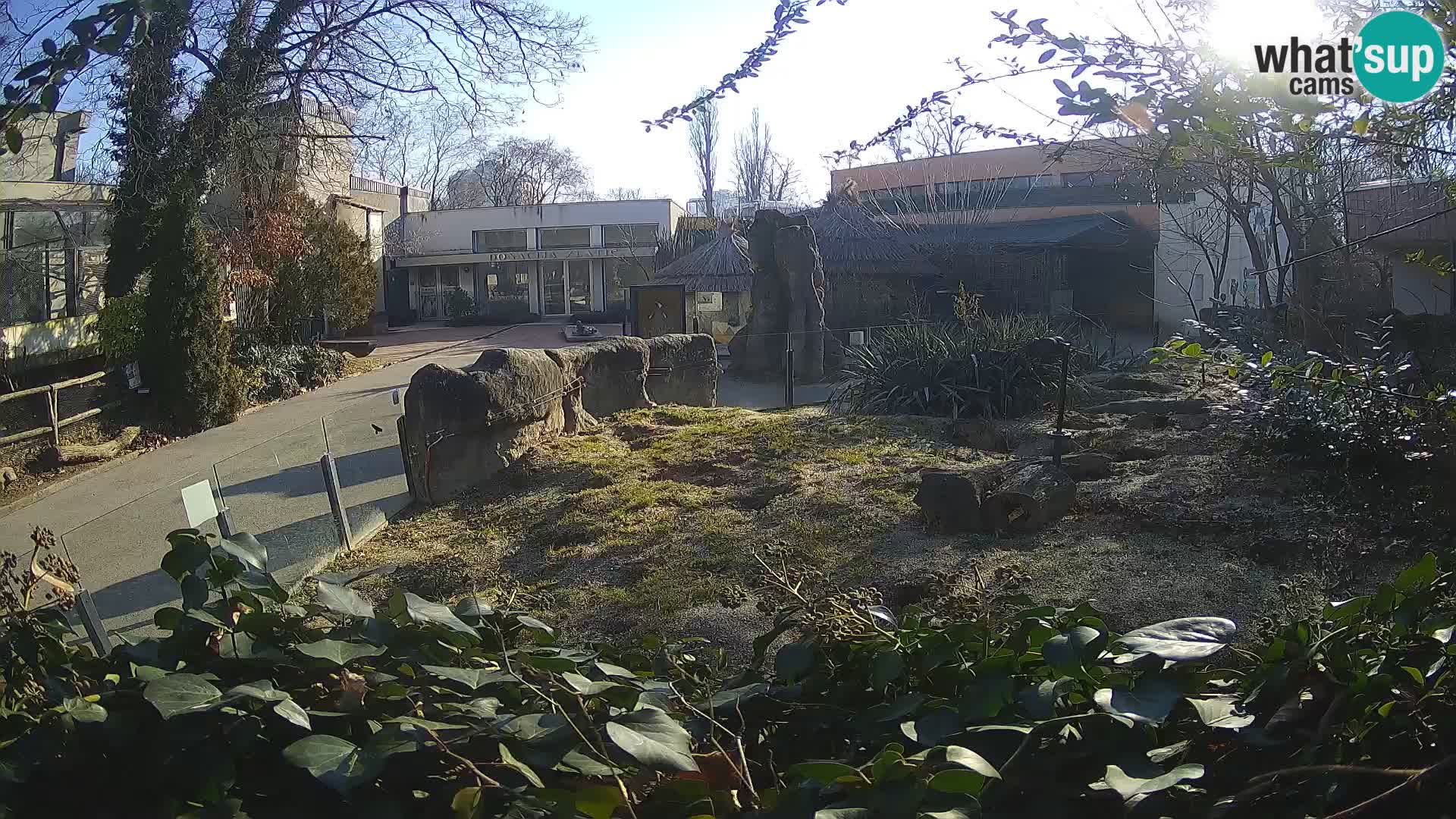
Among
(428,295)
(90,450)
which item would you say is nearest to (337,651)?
(90,450)

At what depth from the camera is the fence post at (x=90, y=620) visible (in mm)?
3255

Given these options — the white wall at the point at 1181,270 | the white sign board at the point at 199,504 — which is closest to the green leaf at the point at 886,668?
the white sign board at the point at 199,504

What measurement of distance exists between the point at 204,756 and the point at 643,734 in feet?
1.82

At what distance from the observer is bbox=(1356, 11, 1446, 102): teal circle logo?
2586 mm

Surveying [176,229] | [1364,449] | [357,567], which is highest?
[176,229]

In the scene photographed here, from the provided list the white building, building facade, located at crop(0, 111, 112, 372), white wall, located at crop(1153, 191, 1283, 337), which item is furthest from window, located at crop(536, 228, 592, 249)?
building facade, located at crop(0, 111, 112, 372)

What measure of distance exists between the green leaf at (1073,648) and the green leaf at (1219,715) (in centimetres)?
14

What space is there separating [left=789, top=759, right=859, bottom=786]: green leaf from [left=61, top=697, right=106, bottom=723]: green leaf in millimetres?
935

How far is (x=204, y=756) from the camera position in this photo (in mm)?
1413

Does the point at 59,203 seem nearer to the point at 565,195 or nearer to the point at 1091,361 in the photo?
the point at 1091,361

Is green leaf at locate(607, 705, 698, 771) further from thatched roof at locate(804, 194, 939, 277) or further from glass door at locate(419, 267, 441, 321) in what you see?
glass door at locate(419, 267, 441, 321)

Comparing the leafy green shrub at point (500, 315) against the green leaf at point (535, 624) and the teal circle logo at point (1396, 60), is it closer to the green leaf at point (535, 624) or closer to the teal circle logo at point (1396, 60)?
the teal circle logo at point (1396, 60)

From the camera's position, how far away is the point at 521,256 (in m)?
41.4

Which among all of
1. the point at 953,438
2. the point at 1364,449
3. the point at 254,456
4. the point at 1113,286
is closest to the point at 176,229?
the point at 254,456
